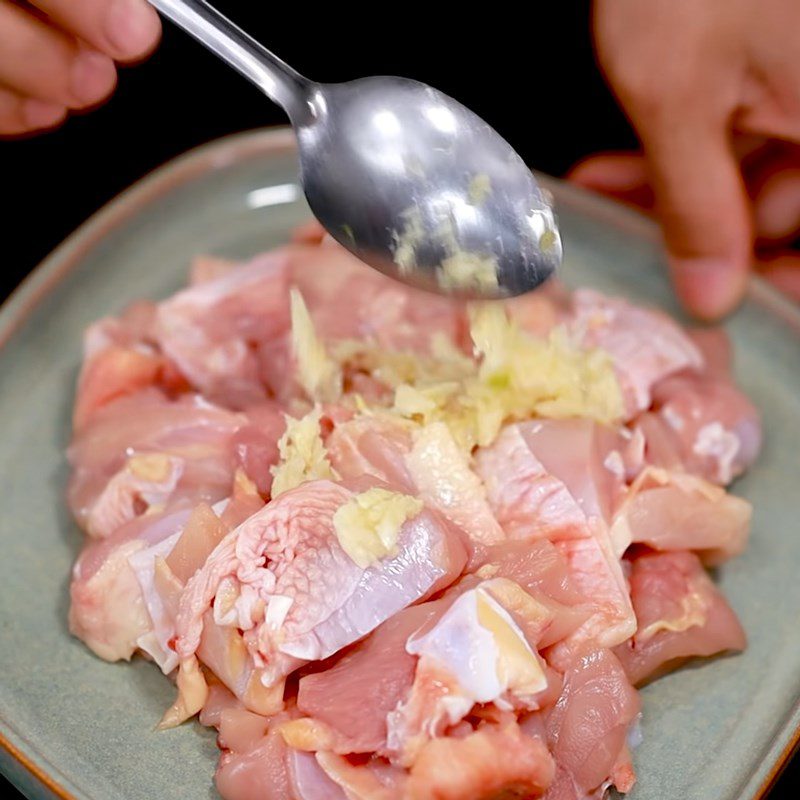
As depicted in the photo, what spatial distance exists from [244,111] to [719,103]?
2.08 metres

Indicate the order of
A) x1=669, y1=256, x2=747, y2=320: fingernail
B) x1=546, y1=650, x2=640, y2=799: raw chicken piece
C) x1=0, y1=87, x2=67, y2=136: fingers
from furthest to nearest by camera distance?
x1=669, y1=256, x2=747, y2=320: fingernail → x1=0, y1=87, x2=67, y2=136: fingers → x1=546, y1=650, x2=640, y2=799: raw chicken piece

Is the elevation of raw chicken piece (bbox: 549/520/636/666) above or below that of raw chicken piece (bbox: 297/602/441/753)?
below

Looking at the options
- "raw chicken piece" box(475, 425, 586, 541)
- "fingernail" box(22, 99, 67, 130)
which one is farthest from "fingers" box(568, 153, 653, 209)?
"fingernail" box(22, 99, 67, 130)

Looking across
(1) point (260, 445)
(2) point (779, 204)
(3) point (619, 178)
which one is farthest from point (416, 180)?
(2) point (779, 204)

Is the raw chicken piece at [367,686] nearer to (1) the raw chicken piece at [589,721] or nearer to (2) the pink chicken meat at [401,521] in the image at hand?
(2) the pink chicken meat at [401,521]

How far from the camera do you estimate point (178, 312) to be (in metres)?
2.81

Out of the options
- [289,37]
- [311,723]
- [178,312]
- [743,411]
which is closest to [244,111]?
[289,37]

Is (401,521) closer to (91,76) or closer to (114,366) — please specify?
(114,366)

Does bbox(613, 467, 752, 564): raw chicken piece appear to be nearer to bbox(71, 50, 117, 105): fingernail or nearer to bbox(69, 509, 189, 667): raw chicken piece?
bbox(69, 509, 189, 667): raw chicken piece

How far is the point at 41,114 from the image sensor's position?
2.75m

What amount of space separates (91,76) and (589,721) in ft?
5.80

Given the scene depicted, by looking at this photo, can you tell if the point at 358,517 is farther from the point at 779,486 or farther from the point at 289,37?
the point at 289,37

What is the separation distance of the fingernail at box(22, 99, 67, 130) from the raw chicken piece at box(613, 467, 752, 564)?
168cm

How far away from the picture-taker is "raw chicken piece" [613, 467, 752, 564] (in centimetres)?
231
